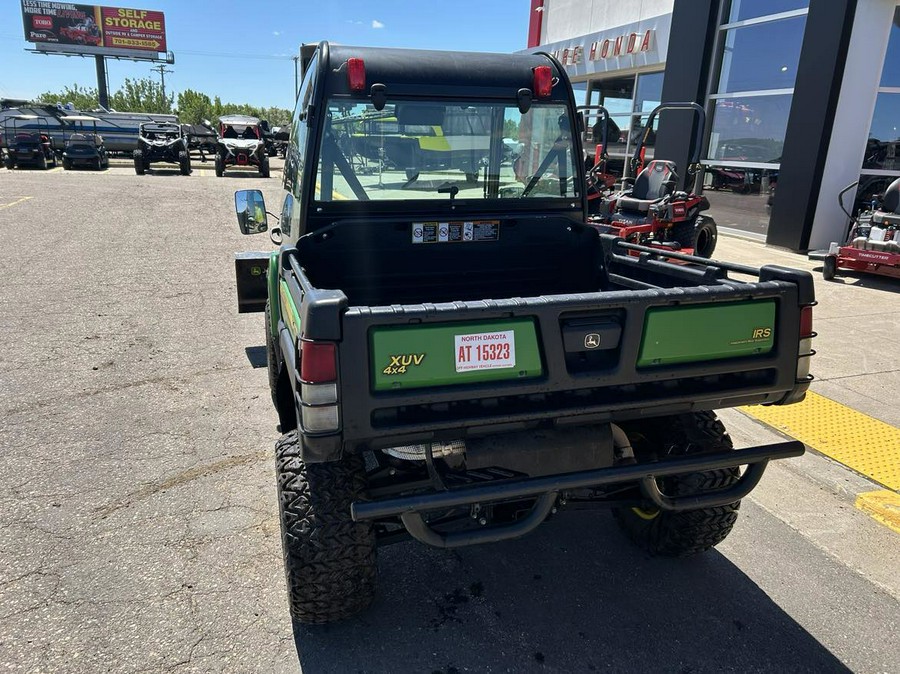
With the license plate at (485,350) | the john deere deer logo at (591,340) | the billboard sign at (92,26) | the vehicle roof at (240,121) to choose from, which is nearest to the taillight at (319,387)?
the license plate at (485,350)

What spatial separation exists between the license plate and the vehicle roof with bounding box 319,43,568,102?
1.60 metres

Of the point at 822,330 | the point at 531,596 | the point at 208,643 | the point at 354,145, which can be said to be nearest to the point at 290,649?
the point at 208,643

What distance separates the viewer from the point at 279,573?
2854 millimetres

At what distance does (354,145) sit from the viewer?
3.13 m

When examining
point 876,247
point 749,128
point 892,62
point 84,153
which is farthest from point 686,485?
point 84,153

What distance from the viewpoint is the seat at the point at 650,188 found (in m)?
A: 10.4

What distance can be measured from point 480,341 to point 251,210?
205cm

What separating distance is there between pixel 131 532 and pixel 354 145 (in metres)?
2.23

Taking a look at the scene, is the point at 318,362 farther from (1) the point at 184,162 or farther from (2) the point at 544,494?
(1) the point at 184,162

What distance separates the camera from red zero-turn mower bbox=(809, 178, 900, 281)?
889 centimetres

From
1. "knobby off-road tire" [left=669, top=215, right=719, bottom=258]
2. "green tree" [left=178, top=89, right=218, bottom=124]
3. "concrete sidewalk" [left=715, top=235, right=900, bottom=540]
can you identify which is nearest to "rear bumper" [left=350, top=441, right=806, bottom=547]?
"concrete sidewalk" [left=715, top=235, right=900, bottom=540]

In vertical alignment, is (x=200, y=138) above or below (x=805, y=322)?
above

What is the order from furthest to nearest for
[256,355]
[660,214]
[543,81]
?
[660,214]
[256,355]
[543,81]

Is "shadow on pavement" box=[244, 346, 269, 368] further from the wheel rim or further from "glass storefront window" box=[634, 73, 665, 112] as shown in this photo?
"glass storefront window" box=[634, 73, 665, 112]
